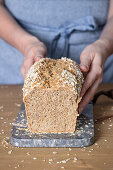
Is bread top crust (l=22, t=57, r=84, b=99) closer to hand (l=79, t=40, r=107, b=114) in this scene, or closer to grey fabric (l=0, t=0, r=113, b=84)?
hand (l=79, t=40, r=107, b=114)

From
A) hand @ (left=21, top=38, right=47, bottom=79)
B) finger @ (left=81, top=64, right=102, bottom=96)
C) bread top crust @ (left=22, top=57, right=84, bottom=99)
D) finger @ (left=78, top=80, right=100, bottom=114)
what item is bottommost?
finger @ (left=78, top=80, right=100, bottom=114)

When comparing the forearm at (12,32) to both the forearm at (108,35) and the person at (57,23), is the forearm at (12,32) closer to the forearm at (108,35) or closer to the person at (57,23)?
the person at (57,23)

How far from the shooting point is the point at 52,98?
1.51 m

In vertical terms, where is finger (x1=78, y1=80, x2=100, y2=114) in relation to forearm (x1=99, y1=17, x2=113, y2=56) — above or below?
below

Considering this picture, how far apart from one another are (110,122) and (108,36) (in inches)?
30.4

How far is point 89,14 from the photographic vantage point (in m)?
2.37

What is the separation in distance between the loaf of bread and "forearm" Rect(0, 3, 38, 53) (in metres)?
0.61

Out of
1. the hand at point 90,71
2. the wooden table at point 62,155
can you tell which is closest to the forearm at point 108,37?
the hand at point 90,71

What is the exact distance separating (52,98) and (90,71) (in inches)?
15.6

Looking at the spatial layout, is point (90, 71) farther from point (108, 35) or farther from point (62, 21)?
point (62, 21)

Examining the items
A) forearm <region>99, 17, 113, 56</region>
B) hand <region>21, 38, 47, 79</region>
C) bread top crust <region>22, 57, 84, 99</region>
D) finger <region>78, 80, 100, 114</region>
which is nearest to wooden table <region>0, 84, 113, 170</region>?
finger <region>78, 80, 100, 114</region>

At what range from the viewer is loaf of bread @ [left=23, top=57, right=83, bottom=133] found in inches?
58.7

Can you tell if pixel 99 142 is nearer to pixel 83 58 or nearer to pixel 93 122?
pixel 93 122

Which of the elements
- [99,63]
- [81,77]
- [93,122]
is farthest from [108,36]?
[93,122]
